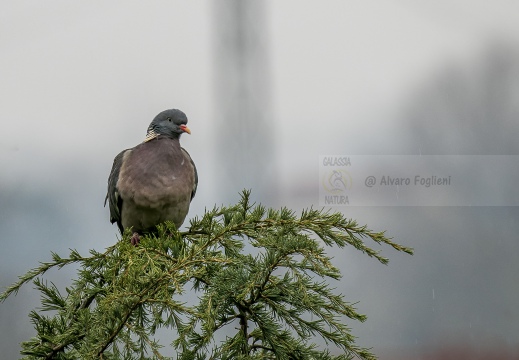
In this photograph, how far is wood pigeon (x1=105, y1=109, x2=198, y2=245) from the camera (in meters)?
2.88

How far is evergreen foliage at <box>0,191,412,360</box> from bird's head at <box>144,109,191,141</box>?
1.35 meters

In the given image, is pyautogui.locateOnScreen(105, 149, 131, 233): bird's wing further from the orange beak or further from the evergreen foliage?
the evergreen foliage

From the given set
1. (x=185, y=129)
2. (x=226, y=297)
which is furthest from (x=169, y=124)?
(x=226, y=297)

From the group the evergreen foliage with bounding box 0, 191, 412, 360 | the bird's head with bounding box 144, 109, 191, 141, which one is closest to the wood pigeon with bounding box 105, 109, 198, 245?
the bird's head with bounding box 144, 109, 191, 141

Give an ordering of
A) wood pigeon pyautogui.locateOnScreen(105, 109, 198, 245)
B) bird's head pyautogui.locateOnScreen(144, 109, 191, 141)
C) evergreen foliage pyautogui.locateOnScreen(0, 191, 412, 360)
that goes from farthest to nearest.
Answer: bird's head pyautogui.locateOnScreen(144, 109, 191, 141), wood pigeon pyautogui.locateOnScreen(105, 109, 198, 245), evergreen foliage pyautogui.locateOnScreen(0, 191, 412, 360)

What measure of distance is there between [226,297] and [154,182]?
138cm

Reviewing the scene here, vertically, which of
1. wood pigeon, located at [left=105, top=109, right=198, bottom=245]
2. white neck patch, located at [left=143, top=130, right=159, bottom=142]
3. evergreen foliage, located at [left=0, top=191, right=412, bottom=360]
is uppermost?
white neck patch, located at [left=143, top=130, right=159, bottom=142]

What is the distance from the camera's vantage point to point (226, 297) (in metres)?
1.54

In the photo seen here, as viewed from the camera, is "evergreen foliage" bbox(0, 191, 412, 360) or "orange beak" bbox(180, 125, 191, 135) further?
"orange beak" bbox(180, 125, 191, 135)

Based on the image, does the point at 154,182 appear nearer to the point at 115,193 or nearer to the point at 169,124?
the point at 115,193

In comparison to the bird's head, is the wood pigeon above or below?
below

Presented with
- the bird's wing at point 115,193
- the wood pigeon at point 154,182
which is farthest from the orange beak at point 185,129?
the bird's wing at point 115,193

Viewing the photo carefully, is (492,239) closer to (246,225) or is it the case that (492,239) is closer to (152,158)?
(152,158)

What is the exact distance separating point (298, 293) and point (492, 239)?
801 cm
